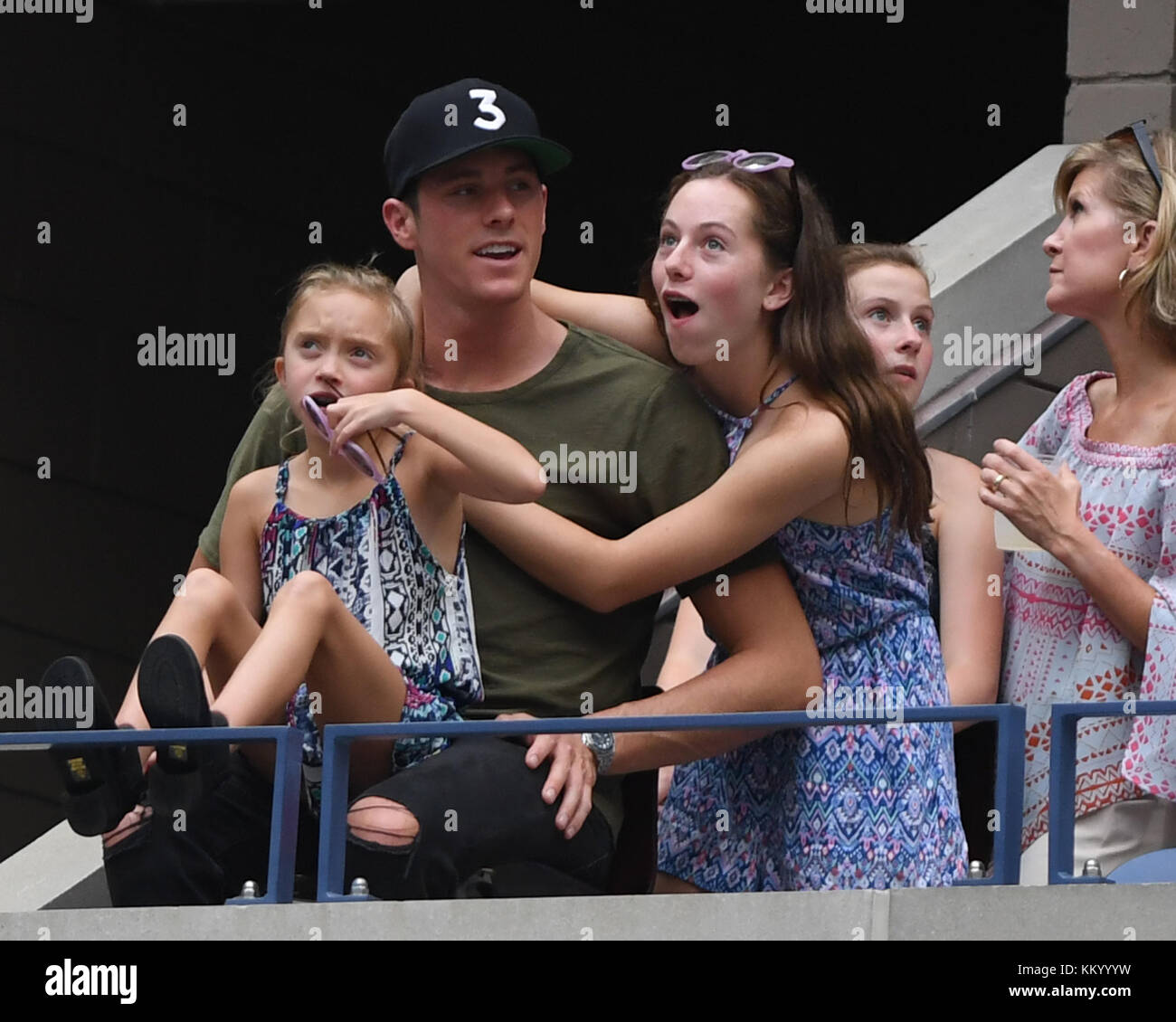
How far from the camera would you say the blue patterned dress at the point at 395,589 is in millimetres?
4672

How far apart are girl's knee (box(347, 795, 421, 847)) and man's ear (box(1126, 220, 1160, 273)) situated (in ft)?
5.87

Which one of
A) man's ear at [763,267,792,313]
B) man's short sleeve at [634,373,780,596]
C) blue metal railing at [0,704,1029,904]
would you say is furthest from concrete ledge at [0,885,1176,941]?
man's ear at [763,267,792,313]

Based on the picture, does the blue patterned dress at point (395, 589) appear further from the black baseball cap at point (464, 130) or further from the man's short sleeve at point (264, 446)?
the black baseball cap at point (464, 130)

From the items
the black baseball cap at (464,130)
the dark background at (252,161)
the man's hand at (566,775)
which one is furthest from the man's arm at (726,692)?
the dark background at (252,161)

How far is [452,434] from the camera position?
450 cm

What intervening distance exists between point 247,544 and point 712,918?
131 centimetres

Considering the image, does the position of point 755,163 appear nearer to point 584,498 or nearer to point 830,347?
point 830,347

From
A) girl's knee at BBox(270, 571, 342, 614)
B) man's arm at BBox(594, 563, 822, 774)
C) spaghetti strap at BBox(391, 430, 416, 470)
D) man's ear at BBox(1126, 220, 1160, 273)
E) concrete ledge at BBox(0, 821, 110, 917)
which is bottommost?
concrete ledge at BBox(0, 821, 110, 917)

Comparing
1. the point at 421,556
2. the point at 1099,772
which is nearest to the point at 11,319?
the point at 421,556

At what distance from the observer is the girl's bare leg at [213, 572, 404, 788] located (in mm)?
4367

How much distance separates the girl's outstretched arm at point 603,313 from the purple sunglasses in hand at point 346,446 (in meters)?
0.38

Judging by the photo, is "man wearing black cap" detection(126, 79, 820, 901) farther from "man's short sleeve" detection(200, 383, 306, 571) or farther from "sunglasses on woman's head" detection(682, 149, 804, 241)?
"sunglasses on woman's head" detection(682, 149, 804, 241)

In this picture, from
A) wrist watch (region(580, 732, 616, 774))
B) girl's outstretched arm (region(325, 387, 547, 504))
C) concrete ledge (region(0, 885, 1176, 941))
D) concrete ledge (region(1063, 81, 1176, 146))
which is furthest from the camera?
concrete ledge (region(1063, 81, 1176, 146))

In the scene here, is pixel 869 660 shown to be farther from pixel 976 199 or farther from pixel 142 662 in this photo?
pixel 976 199
